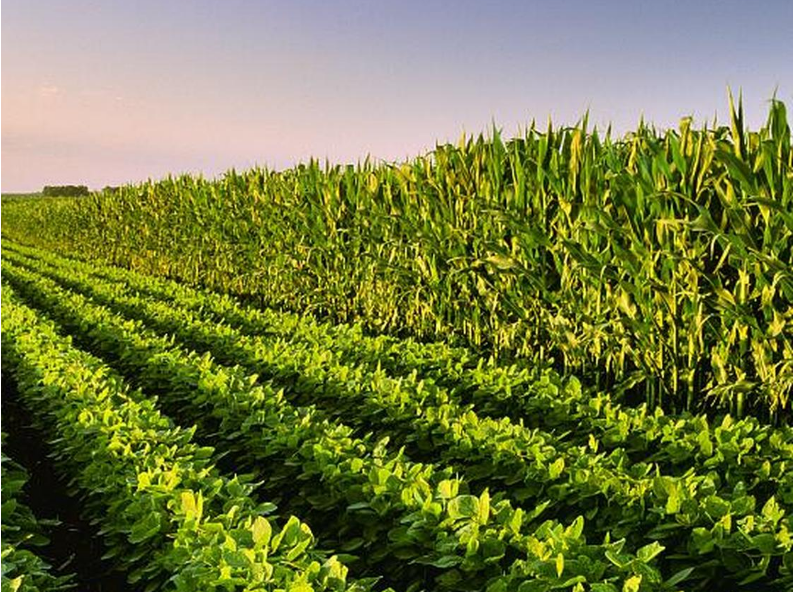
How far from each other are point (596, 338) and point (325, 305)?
5.03m

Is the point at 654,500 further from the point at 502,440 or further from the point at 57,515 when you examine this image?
the point at 57,515

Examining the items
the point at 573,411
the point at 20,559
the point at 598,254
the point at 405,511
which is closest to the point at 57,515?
the point at 20,559

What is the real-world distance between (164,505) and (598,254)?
3525 mm

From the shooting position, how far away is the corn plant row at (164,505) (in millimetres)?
2229

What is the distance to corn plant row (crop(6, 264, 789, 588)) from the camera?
2.57 metres

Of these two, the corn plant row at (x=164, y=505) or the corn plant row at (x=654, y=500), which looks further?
the corn plant row at (x=654, y=500)

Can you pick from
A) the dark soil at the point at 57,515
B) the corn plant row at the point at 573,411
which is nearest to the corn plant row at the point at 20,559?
the dark soil at the point at 57,515

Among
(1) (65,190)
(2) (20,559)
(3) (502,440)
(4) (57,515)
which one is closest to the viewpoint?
(2) (20,559)

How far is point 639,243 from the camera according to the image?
15.9 feet

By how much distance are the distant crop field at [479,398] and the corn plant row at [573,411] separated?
0.02 m

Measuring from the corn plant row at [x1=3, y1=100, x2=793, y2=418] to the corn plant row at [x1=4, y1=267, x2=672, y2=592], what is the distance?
2.27 metres

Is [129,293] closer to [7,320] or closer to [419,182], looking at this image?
[7,320]

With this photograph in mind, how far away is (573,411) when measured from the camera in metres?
4.36

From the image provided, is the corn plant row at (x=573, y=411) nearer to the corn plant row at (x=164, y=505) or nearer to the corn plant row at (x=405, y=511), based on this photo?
the corn plant row at (x=405, y=511)
